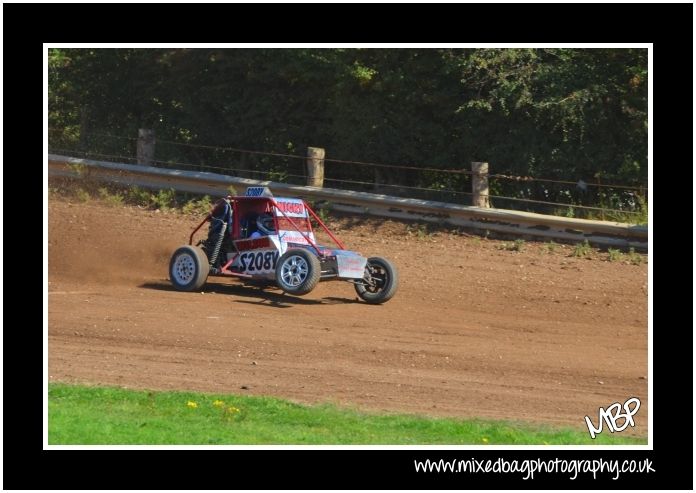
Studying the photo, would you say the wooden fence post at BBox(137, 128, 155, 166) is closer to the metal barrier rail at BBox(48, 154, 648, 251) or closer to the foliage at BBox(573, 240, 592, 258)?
the metal barrier rail at BBox(48, 154, 648, 251)

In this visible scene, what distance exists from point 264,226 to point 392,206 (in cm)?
493

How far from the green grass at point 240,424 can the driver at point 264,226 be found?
5.54 m

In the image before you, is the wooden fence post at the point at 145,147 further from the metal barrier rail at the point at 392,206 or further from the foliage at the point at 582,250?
the foliage at the point at 582,250

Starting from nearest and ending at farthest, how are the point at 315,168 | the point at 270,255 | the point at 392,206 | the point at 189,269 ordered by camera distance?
the point at 270,255
the point at 189,269
the point at 392,206
the point at 315,168

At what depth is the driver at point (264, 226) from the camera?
15.3 m

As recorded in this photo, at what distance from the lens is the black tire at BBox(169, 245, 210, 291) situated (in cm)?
1499

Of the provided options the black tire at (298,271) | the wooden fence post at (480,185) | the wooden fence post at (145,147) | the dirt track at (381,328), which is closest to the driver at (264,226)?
the black tire at (298,271)

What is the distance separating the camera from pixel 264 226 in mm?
15406

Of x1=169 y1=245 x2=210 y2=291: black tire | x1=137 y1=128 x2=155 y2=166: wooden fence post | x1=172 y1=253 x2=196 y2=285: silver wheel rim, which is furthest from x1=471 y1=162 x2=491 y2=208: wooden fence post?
x1=137 y1=128 x2=155 y2=166: wooden fence post

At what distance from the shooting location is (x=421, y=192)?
21.6 metres

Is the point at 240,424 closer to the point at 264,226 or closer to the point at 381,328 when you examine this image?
the point at 381,328

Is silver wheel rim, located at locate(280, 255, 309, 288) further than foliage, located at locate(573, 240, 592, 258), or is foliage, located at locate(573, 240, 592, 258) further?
foliage, located at locate(573, 240, 592, 258)

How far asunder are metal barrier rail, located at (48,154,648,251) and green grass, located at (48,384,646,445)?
9.09 metres

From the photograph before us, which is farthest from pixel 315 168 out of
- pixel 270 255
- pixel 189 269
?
pixel 189 269
